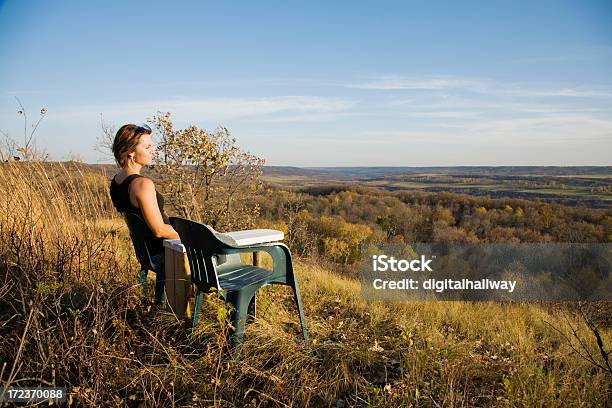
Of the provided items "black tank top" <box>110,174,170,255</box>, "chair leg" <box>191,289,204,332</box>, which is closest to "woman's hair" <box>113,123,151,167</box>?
"black tank top" <box>110,174,170,255</box>

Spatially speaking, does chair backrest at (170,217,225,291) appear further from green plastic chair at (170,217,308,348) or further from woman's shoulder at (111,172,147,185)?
woman's shoulder at (111,172,147,185)

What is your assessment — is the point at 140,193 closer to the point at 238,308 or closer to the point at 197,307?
the point at 197,307

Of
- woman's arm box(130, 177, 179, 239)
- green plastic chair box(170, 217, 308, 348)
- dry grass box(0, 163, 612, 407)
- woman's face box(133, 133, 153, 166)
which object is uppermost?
woman's face box(133, 133, 153, 166)

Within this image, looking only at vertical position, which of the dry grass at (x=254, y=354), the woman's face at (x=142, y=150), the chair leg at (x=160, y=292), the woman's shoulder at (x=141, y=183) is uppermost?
the woman's face at (x=142, y=150)

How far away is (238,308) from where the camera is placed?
8.55 ft

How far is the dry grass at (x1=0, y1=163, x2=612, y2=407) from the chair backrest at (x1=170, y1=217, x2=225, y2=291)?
348 mm

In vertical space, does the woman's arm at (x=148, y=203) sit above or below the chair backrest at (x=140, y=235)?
above

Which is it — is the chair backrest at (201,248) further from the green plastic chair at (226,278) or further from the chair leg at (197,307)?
the chair leg at (197,307)

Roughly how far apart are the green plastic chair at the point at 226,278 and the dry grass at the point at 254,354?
0.67 ft

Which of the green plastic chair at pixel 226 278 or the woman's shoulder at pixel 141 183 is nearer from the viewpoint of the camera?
the green plastic chair at pixel 226 278

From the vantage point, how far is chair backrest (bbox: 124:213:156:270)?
301 centimetres

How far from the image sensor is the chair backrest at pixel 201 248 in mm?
2459

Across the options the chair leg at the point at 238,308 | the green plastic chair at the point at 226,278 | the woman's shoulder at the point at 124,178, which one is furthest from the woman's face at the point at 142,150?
the chair leg at the point at 238,308

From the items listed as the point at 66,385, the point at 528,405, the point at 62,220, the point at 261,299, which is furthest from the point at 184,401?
the point at 62,220
